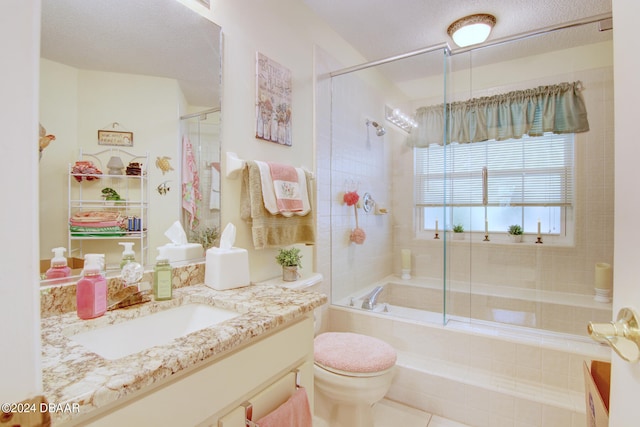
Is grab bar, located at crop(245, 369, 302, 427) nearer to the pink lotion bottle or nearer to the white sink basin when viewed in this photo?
the white sink basin

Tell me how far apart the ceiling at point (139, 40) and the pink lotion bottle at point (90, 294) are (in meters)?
0.66

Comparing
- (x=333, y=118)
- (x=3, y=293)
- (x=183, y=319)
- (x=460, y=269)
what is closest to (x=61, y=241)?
(x=183, y=319)

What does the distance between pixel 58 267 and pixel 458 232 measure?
9.54 ft

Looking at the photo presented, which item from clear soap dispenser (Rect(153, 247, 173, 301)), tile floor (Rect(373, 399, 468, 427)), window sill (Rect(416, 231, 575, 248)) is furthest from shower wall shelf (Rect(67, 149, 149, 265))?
window sill (Rect(416, 231, 575, 248))

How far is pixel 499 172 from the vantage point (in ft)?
9.30

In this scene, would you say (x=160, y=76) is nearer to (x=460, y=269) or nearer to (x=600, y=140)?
(x=460, y=269)

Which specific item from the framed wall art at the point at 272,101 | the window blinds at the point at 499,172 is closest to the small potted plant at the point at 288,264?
the framed wall art at the point at 272,101

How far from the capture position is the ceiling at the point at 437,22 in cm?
206

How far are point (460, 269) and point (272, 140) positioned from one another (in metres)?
2.16

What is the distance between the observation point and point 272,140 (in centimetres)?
175

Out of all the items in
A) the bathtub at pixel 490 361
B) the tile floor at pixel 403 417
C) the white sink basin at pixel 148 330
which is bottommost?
the tile floor at pixel 403 417

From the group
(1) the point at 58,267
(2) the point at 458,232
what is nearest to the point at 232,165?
(1) the point at 58,267

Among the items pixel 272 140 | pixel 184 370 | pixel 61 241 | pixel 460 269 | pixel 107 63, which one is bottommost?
pixel 460 269

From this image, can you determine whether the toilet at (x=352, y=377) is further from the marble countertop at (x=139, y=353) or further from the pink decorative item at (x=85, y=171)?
the pink decorative item at (x=85, y=171)
